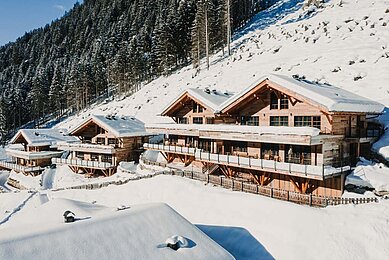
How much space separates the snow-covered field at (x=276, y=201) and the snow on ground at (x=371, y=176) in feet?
0.17

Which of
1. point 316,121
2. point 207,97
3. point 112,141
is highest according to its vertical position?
point 207,97

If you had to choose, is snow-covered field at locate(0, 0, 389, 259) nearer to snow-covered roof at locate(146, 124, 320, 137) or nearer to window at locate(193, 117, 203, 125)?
snow-covered roof at locate(146, 124, 320, 137)

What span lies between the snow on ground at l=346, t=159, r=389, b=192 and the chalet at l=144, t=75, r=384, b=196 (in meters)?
0.63

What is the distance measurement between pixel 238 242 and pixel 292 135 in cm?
706

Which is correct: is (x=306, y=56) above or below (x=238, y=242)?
above

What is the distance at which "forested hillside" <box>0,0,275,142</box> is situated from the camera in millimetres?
63656

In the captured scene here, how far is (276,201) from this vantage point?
18.1 meters

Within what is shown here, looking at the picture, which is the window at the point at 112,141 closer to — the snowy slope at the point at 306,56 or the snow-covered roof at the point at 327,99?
the snowy slope at the point at 306,56

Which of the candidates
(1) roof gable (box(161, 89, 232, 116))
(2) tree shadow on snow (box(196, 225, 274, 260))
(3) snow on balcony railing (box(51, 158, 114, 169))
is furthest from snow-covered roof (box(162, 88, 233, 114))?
(2) tree shadow on snow (box(196, 225, 274, 260))

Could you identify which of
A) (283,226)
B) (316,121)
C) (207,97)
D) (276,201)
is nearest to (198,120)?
(207,97)

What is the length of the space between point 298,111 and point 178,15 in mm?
51610

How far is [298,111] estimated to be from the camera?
21953 mm

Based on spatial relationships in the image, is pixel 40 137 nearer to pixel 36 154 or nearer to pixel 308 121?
pixel 36 154

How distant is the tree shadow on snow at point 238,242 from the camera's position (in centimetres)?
1540
